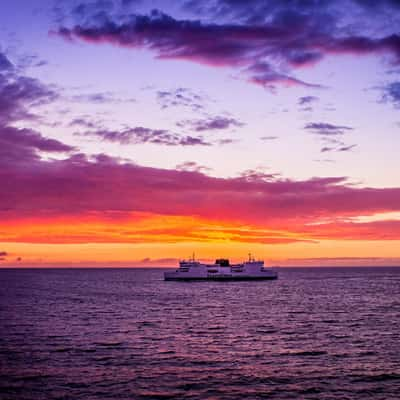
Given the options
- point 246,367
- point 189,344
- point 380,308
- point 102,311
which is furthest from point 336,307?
point 246,367

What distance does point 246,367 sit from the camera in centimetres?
3972

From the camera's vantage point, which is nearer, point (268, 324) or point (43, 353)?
point (43, 353)

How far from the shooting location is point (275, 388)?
33625 millimetres

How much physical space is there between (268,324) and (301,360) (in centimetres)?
2440

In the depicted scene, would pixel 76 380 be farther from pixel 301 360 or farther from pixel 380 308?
pixel 380 308

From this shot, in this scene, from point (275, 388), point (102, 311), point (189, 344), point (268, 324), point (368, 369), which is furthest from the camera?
point (102, 311)

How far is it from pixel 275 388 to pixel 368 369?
33.2ft

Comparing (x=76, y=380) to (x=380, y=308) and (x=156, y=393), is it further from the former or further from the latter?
(x=380, y=308)

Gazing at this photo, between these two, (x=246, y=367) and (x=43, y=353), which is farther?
(x=43, y=353)

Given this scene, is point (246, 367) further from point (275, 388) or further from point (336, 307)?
point (336, 307)

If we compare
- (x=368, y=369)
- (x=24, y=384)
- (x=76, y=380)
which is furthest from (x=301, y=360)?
(x=24, y=384)

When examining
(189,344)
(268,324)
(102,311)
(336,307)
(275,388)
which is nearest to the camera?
(275,388)

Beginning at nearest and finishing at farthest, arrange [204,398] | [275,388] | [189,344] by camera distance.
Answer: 1. [204,398]
2. [275,388]
3. [189,344]

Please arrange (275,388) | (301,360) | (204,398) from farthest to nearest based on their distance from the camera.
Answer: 1. (301,360)
2. (275,388)
3. (204,398)
